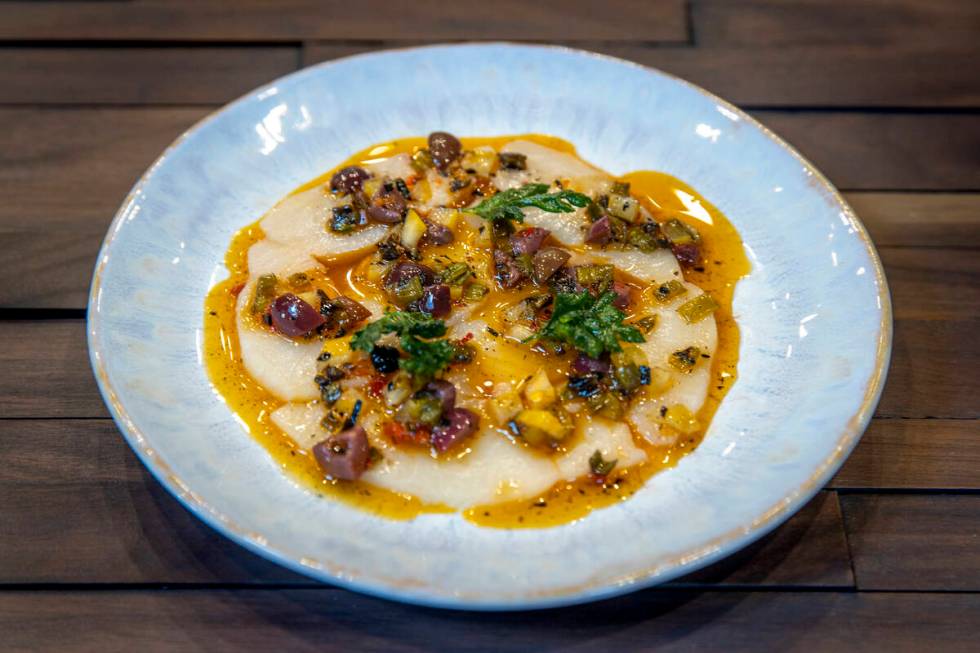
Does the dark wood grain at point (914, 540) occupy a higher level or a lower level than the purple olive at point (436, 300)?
lower

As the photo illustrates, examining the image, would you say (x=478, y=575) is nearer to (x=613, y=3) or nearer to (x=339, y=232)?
(x=339, y=232)

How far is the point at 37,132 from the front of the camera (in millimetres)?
4367

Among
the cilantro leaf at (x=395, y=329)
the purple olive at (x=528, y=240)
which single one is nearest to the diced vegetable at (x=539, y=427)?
the cilantro leaf at (x=395, y=329)

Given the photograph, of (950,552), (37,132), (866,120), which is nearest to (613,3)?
(866,120)

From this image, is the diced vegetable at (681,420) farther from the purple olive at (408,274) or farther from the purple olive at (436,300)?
the purple olive at (408,274)

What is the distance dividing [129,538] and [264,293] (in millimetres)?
1072

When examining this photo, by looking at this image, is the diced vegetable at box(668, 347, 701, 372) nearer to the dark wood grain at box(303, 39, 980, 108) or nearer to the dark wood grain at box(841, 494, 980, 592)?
the dark wood grain at box(841, 494, 980, 592)

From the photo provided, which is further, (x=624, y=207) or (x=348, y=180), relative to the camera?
(x=348, y=180)

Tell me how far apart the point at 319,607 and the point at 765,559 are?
4.93 ft

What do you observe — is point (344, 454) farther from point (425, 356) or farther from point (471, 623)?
point (471, 623)

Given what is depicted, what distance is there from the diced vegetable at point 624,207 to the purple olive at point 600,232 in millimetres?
71

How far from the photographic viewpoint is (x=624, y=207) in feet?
12.3

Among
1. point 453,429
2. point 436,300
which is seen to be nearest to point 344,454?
point 453,429

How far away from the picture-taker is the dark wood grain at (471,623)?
104 inches
